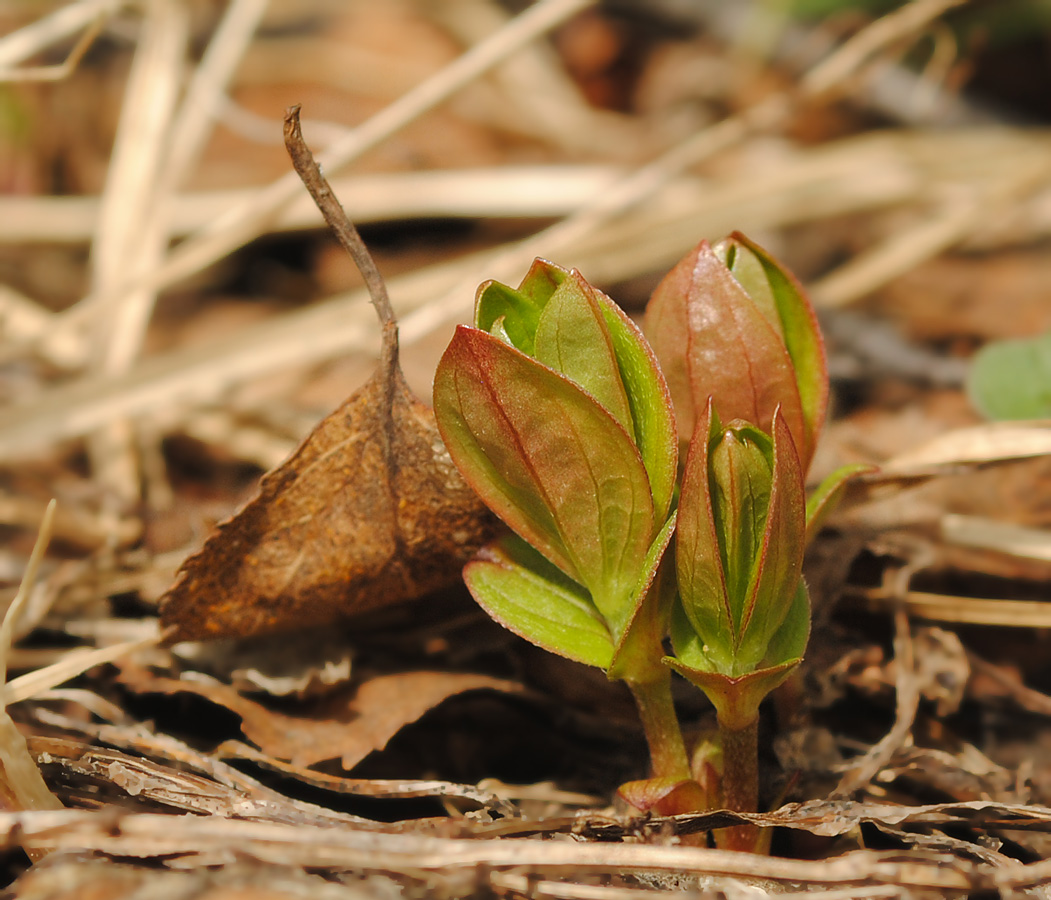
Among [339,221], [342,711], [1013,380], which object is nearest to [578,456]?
[339,221]

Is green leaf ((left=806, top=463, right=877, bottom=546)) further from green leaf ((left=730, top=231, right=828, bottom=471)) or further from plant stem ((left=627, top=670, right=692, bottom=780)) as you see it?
plant stem ((left=627, top=670, right=692, bottom=780))

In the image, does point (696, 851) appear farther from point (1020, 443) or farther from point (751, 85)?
point (751, 85)

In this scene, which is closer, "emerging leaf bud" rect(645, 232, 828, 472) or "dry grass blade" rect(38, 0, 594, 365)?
"emerging leaf bud" rect(645, 232, 828, 472)

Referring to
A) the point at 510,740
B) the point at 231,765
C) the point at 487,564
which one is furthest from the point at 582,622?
the point at 231,765

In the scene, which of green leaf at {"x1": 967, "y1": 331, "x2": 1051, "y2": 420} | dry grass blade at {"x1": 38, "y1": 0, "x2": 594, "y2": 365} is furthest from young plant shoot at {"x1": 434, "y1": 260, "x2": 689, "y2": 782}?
dry grass blade at {"x1": 38, "y1": 0, "x2": 594, "y2": 365}

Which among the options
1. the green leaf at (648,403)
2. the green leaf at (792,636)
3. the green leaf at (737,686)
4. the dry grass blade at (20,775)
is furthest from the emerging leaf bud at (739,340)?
the dry grass blade at (20,775)

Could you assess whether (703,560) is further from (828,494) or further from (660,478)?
(828,494)

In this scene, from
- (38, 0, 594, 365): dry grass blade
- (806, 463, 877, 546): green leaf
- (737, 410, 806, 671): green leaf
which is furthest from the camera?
(38, 0, 594, 365): dry grass blade
